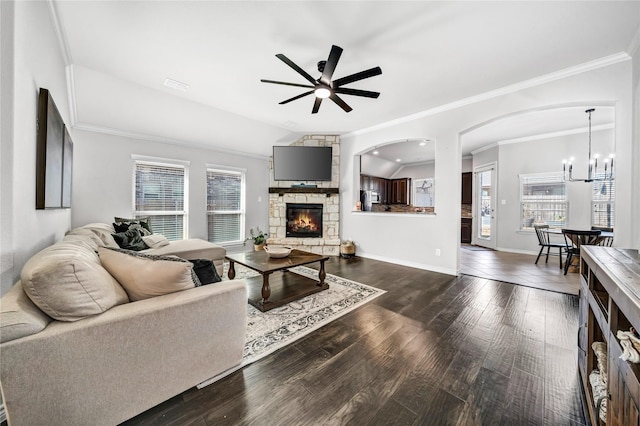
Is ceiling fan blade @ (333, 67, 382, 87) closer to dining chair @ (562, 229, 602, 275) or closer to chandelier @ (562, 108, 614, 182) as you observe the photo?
dining chair @ (562, 229, 602, 275)

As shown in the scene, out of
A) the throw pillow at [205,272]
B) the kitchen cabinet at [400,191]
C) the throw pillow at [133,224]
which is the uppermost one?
the kitchen cabinet at [400,191]

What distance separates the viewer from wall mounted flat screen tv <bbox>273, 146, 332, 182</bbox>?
5404mm

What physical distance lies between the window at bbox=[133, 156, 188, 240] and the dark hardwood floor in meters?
4.01

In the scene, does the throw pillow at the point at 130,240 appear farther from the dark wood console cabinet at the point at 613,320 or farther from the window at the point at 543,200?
the window at the point at 543,200

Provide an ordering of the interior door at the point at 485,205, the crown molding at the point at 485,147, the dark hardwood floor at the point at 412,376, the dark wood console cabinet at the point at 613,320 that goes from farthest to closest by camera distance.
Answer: the interior door at the point at 485,205
the crown molding at the point at 485,147
the dark hardwood floor at the point at 412,376
the dark wood console cabinet at the point at 613,320

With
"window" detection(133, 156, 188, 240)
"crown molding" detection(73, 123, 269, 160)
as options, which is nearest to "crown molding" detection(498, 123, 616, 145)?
"crown molding" detection(73, 123, 269, 160)

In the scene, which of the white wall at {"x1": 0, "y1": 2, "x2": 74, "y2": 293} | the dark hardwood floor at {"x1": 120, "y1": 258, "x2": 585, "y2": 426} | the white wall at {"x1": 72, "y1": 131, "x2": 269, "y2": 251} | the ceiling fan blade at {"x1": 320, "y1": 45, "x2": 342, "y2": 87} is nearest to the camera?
the white wall at {"x1": 0, "y1": 2, "x2": 74, "y2": 293}

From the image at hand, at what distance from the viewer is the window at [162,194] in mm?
4384

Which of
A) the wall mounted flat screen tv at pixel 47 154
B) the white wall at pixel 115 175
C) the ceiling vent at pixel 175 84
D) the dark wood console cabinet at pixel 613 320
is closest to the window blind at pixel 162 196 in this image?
the white wall at pixel 115 175

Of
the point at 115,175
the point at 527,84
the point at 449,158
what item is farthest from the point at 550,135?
the point at 115,175

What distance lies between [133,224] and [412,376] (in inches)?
154

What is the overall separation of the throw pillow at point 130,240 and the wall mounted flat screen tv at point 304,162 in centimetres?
304

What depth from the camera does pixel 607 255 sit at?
1.42m

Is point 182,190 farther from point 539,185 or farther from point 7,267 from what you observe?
point 539,185
